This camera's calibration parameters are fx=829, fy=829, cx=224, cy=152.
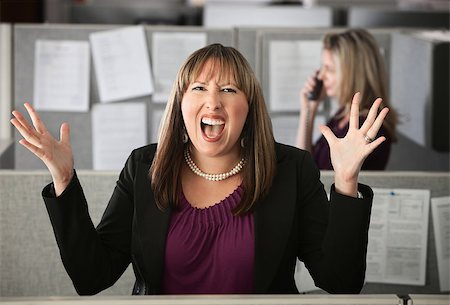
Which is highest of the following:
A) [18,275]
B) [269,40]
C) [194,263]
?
[269,40]

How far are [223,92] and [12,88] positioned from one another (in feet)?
4.88

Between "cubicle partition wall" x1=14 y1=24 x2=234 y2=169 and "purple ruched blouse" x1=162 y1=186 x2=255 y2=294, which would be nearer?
"purple ruched blouse" x1=162 y1=186 x2=255 y2=294

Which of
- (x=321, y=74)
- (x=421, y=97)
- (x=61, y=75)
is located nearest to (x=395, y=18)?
(x=421, y=97)

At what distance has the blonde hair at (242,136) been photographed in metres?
1.39

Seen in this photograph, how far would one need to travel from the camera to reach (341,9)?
13.1 ft

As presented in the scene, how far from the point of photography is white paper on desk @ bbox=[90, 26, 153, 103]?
2.69 meters

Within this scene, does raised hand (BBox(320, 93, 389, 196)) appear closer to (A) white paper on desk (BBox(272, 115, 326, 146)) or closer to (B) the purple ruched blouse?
(B) the purple ruched blouse

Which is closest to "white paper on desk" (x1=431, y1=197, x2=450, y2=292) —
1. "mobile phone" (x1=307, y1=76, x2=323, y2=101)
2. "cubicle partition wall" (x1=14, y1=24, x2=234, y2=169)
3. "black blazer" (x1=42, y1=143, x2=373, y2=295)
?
"black blazer" (x1=42, y1=143, x2=373, y2=295)

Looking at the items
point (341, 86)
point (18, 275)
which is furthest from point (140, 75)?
point (18, 275)

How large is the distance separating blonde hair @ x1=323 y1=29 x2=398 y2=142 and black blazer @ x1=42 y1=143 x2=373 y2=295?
0.93 metres

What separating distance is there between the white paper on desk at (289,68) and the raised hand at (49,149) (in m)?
1.50

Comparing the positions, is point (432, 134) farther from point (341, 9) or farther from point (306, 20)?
point (341, 9)

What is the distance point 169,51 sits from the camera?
2691 millimetres

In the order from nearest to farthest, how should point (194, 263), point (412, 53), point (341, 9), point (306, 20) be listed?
1. point (194, 263)
2. point (412, 53)
3. point (306, 20)
4. point (341, 9)
